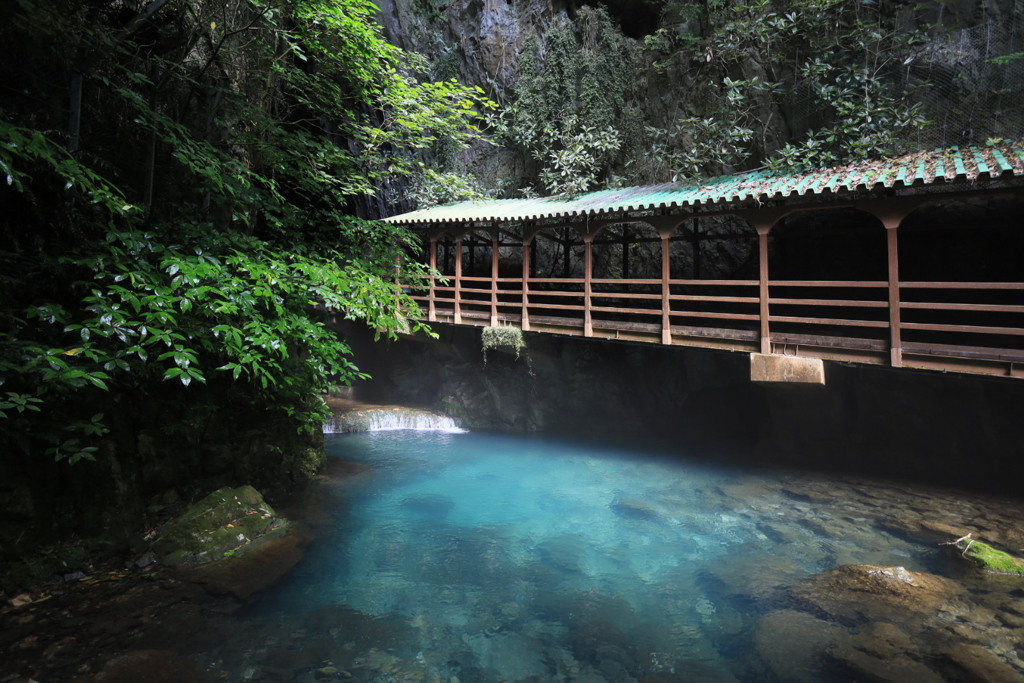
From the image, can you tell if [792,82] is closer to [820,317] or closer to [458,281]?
[820,317]

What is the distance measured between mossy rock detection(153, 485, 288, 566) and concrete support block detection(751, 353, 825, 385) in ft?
26.8

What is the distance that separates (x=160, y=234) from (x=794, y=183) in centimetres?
943

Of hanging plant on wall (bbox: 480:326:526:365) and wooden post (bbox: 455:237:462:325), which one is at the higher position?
wooden post (bbox: 455:237:462:325)

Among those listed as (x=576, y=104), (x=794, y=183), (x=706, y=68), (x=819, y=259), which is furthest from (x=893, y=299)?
(x=576, y=104)

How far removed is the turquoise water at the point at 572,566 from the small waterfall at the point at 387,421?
3500 millimetres

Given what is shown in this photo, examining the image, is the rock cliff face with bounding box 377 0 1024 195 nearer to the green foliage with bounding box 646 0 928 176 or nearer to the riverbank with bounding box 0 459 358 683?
the green foliage with bounding box 646 0 928 176

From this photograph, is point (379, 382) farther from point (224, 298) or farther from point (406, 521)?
point (224, 298)

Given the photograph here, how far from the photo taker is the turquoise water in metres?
5.31

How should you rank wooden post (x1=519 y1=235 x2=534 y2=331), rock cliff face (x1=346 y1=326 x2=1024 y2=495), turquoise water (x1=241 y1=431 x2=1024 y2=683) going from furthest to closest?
wooden post (x1=519 y1=235 x2=534 y2=331)
rock cliff face (x1=346 y1=326 x2=1024 y2=495)
turquoise water (x1=241 y1=431 x2=1024 y2=683)

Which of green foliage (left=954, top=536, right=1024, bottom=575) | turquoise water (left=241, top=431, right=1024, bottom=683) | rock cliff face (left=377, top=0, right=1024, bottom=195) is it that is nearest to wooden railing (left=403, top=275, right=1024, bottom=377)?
green foliage (left=954, top=536, right=1024, bottom=575)

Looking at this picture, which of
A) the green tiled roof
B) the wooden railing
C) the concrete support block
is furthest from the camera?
the concrete support block

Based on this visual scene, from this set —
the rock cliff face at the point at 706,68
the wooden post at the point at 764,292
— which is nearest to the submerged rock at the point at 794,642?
the wooden post at the point at 764,292

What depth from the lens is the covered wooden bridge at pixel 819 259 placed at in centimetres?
781

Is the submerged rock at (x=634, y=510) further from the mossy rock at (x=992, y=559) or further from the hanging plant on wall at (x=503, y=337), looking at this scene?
the hanging plant on wall at (x=503, y=337)
